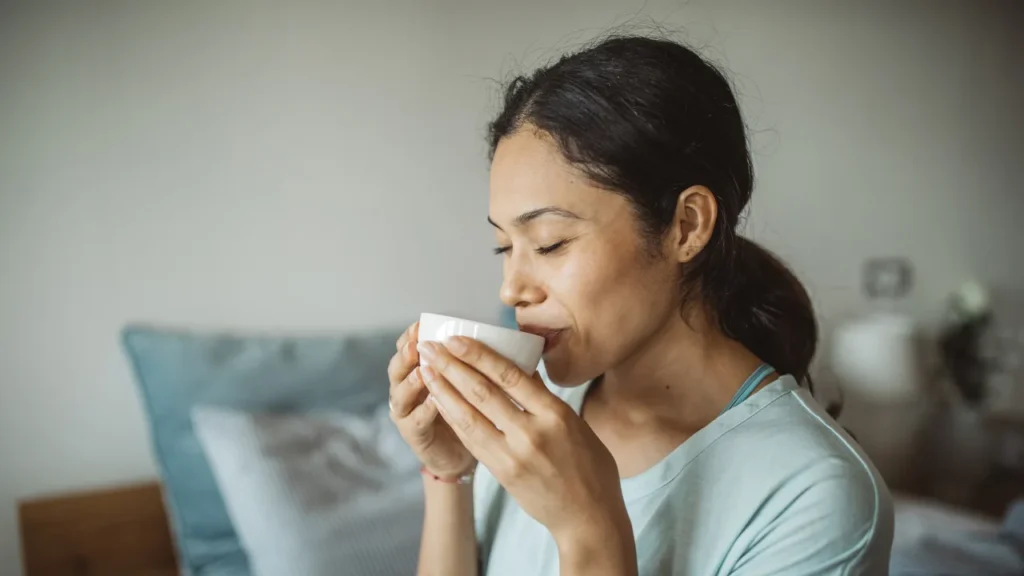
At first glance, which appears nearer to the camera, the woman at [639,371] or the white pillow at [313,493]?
the woman at [639,371]

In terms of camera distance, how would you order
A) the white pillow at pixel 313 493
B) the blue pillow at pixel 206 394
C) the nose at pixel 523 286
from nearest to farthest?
the nose at pixel 523 286, the white pillow at pixel 313 493, the blue pillow at pixel 206 394

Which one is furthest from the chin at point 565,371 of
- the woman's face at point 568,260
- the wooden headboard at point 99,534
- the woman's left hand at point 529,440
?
the wooden headboard at point 99,534

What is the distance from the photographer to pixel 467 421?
683 millimetres

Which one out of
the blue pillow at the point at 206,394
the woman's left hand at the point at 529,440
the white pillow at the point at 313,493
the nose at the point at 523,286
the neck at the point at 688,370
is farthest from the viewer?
the blue pillow at the point at 206,394

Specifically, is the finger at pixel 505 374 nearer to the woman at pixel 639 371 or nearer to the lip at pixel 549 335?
the woman at pixel 639 371

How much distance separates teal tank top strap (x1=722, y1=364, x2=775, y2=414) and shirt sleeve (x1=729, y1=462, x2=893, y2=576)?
136mm

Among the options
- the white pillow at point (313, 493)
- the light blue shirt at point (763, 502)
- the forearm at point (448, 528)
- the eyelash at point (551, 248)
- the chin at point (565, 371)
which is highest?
the eyelash at point (551, 248)

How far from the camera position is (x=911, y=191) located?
269 centimetres

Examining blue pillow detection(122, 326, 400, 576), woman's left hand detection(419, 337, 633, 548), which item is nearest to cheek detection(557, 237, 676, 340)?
woman's left hand detection(419, 337, 633, 548)

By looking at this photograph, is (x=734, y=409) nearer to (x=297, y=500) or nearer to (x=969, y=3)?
(x=297, y=500)

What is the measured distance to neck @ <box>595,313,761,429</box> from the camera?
88 centimetres

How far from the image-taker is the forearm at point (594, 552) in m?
0.68

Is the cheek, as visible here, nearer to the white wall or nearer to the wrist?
the wrist

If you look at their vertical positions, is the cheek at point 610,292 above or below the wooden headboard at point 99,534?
above
